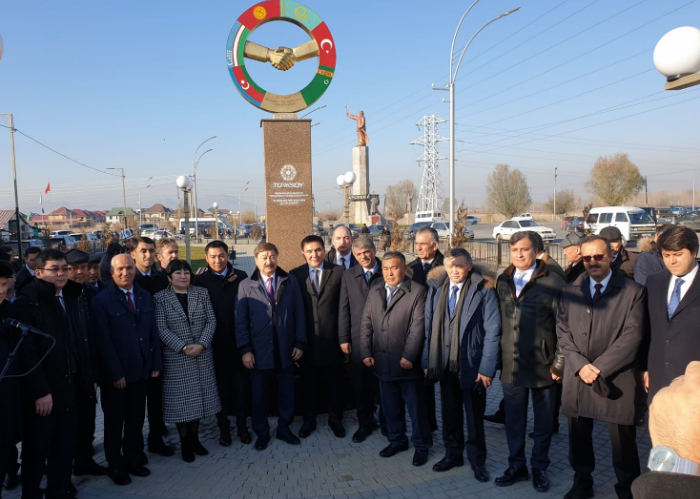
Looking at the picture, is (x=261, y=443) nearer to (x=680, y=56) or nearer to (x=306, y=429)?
(x=306, y=429)

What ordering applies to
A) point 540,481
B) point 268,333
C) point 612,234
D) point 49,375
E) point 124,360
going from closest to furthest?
point 49,375 → point 540,481 → point 124,360 → point 268,333 → point 612,234

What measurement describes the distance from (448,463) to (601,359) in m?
1.62

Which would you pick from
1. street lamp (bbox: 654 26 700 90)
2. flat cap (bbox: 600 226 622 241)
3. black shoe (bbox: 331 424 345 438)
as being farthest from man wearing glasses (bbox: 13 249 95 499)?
flat cap (bbox: 600 226 622 241)

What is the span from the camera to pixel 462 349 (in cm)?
397

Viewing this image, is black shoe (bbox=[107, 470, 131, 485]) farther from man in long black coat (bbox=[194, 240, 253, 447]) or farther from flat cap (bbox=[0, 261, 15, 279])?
flat cap (bbox=[0, 261, 15, 279])

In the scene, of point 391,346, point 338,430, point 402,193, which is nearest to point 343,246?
point 391,346

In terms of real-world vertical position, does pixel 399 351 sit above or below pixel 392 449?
above

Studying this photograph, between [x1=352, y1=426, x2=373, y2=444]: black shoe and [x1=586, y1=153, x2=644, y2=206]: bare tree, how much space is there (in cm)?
6081

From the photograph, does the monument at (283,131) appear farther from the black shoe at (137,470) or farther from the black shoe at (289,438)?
the black shoe at (137,470)

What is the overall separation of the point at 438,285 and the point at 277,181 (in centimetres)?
333

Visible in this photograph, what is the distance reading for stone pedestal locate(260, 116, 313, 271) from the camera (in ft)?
22.0

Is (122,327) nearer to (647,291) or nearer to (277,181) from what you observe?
(277,181)

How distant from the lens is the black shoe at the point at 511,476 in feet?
12.6

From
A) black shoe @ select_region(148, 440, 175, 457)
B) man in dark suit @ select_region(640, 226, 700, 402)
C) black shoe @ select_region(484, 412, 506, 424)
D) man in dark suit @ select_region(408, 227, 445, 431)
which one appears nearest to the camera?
man in dark suit @ select_region(640, 226, 700, 402)
